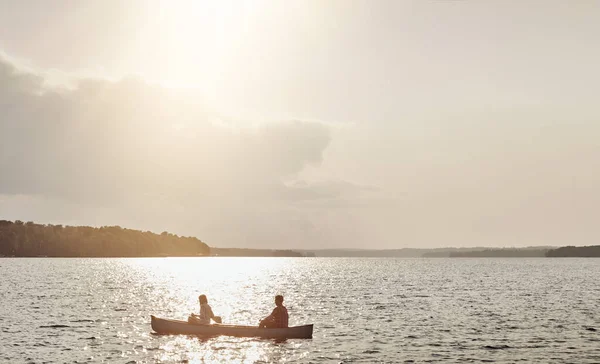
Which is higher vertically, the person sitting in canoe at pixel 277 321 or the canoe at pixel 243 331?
the person sitting in canoe at pixel 277 321

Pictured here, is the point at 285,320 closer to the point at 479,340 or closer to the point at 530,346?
the point at 479,340

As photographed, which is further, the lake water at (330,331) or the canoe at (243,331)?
the canoe at (243,331)

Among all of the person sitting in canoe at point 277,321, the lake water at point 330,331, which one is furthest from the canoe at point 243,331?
the lake water at point 330,331

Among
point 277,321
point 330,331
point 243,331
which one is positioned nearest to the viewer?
point 277,321

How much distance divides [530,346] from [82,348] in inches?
1394

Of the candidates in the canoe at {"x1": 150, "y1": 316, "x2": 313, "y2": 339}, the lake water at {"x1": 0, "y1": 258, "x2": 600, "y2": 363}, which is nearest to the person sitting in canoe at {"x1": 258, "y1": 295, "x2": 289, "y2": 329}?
the canoe at {"x1": 150, "y1": 316, "x2": 313, "y2": 339}

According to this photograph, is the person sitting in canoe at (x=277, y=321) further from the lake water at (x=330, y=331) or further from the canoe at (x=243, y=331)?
the lake water at (x=330, y=331)

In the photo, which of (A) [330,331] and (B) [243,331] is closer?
(B) [243,331]

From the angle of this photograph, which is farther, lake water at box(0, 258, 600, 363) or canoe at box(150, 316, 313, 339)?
canoe at box(150, 316, 313, 339)

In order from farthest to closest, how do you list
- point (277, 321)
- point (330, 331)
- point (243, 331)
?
point (330, 331) < point (243, 331) < point (277, 321)

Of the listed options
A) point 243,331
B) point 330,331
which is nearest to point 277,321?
point 243,331

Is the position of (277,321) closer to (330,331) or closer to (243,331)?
(243,331)

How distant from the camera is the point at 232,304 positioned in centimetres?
8975

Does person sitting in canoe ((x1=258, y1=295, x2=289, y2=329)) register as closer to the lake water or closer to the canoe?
the canoe
